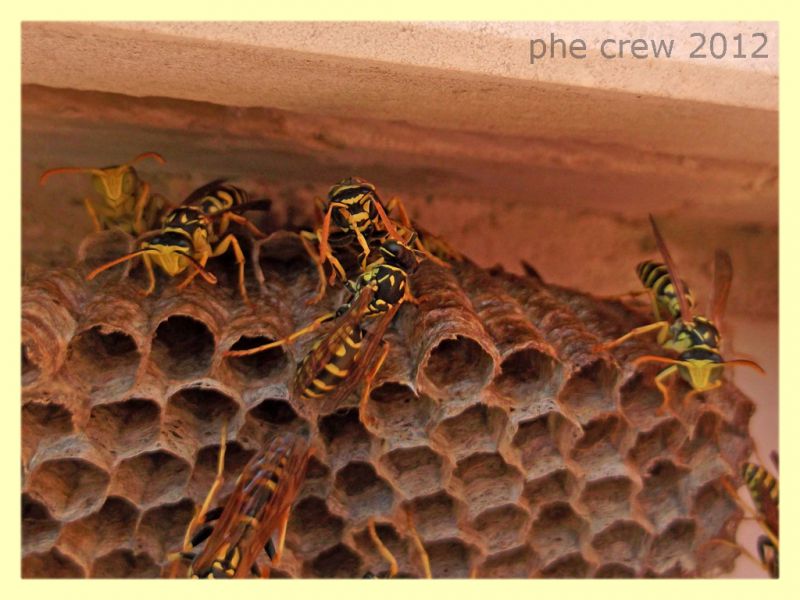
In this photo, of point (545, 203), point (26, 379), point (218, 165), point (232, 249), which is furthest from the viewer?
point (545, 203)

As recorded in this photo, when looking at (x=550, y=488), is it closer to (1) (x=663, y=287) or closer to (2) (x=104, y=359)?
(1) (x=663, y=287)

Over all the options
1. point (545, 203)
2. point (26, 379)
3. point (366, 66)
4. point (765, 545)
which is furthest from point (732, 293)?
point (26, 379)

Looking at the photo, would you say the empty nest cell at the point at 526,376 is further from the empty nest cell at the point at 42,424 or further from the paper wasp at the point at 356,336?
the empty nest cell at the point at 42,424

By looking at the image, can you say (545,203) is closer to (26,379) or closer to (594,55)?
Answer: (594,55)

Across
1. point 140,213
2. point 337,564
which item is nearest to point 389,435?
point 337,564

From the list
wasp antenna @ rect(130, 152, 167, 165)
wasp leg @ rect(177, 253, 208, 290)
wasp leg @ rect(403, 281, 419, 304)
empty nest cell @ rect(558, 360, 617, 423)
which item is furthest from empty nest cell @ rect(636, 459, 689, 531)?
wasp antenna @ rect(130, 152, 167, 165)

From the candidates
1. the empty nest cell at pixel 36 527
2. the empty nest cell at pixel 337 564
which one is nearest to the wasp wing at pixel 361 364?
the empty nest cell at pixel 337 564
